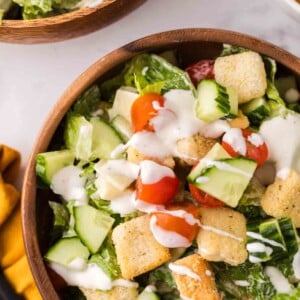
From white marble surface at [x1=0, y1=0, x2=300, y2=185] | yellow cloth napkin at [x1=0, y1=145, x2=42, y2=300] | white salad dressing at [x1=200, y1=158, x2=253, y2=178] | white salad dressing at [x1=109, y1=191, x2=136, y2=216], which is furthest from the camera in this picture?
white marble surface at [x1=0, y1=0, x2=300, y2=185]

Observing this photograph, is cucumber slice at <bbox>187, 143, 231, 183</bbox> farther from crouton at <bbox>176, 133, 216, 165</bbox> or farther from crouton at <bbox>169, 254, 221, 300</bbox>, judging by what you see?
crouton at <bbox>169, 254, 221, 300</bbox>

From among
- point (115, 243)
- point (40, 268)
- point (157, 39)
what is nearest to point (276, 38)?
point (157, 39)

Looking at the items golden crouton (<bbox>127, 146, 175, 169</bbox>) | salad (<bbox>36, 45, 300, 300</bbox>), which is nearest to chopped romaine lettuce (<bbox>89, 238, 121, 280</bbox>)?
salad (<bbox>36, 45, 300, 300</bbox>)

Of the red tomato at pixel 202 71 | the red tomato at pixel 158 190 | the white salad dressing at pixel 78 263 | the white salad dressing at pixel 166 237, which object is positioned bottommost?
the white salad dressing at pixel 78 263

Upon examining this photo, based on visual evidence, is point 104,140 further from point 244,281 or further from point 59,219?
point 244,281

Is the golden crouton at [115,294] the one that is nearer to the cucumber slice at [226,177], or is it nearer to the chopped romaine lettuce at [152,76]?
the cucumber slice at [226,177]

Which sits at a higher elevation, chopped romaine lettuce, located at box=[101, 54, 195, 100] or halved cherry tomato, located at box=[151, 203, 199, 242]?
chopped romaine lettuce, located at box=[101, 54, 195, 100]

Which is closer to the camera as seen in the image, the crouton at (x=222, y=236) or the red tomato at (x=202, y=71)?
the crouton at (x=222, y=236)

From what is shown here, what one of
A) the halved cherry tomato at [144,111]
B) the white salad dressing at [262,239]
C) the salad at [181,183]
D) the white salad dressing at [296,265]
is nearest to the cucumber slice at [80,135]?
the salad at [181,183]
